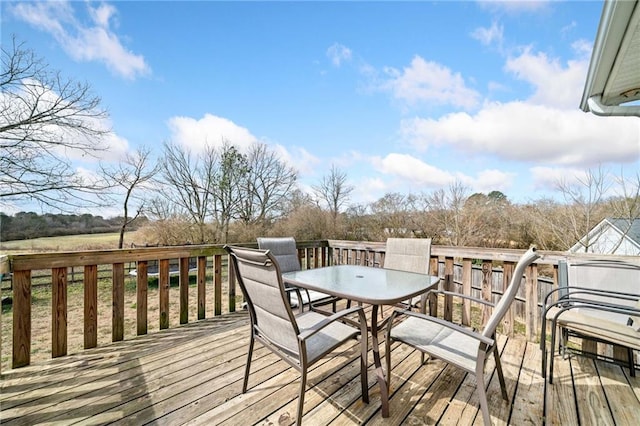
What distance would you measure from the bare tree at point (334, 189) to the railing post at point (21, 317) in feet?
36.8

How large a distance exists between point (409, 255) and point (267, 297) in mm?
1989

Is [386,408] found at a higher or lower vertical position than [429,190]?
lower

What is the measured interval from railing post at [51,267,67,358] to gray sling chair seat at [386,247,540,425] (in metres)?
2.82

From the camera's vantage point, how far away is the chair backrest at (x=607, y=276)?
2184mm

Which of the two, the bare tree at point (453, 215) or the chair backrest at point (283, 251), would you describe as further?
the bare tree at point (453, 215)

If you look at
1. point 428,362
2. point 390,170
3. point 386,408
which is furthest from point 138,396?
point 390,170

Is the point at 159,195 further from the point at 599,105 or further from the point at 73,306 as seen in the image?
the point at 599,105

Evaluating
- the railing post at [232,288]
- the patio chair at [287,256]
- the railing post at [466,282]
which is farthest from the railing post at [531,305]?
the railing post at [232,288]

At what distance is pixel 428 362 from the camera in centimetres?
229

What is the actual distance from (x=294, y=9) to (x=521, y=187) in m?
8.59

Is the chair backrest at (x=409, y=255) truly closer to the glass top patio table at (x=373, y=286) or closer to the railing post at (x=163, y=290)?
the glass top patio table at (x=373, y=286)

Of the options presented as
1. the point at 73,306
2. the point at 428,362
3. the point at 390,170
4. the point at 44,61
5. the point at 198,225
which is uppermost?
the point at 44,61

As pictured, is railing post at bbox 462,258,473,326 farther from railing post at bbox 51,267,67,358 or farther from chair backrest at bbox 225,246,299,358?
railing post at bbox 51,267,67,358

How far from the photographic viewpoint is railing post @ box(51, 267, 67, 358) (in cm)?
229
